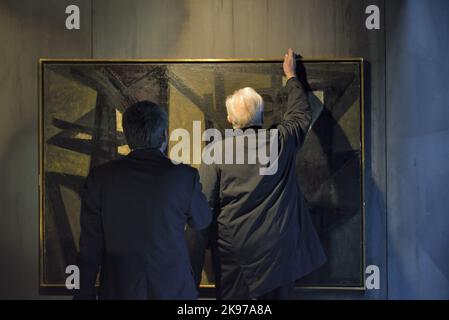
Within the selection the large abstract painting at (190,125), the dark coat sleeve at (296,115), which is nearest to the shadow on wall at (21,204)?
the large abstract painting at (190,125)

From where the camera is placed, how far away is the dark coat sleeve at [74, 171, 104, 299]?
2.23 meters

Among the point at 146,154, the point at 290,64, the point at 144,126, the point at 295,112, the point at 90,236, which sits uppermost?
the point at 290,64

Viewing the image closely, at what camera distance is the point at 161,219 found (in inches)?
86.0

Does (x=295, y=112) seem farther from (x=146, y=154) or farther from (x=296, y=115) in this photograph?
(x=146, y=154)

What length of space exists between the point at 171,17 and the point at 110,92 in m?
0.56

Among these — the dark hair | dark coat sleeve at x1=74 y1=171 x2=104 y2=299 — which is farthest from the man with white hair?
dark coat sleeve at x1=74 y1=171 x2=104 y2=299

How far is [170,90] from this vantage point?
10.4 feet

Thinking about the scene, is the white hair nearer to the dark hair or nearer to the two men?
the two men

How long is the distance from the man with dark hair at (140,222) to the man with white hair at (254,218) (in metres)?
0.44

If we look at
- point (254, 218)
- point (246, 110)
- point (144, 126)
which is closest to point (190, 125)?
point (246, 110)

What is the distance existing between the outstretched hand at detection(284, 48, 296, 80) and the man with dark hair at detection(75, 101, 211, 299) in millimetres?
1050

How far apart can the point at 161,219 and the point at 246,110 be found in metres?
0.82
